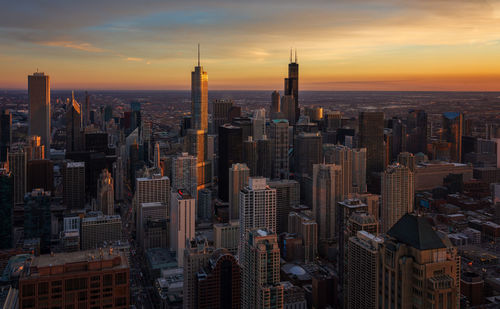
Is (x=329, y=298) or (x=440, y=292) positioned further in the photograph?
(x=329, y=298)

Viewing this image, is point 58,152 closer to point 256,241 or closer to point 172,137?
point 172,137

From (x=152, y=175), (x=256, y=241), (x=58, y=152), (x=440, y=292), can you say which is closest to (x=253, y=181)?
(x=256, y=241)

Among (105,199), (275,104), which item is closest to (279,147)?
(275,104)

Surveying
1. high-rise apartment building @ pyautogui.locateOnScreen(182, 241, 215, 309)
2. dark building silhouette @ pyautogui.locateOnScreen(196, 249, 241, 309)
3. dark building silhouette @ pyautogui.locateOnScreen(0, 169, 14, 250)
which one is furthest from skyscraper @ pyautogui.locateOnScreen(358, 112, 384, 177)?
dark building silhouette @ pyautogui.locateOnScreen(0, 169, 14, 250)

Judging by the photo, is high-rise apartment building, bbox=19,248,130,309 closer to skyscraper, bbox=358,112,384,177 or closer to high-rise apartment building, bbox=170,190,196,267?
high-rise apartment building, bbox=170,190,196,267

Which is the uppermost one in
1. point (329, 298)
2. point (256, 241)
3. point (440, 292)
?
point (440, 292)

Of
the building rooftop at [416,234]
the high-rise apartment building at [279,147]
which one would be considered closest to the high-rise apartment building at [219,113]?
the high-rise apartment building at [279,147]

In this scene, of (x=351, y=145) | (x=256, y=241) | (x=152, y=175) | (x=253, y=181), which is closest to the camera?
(x=256, y=241)
